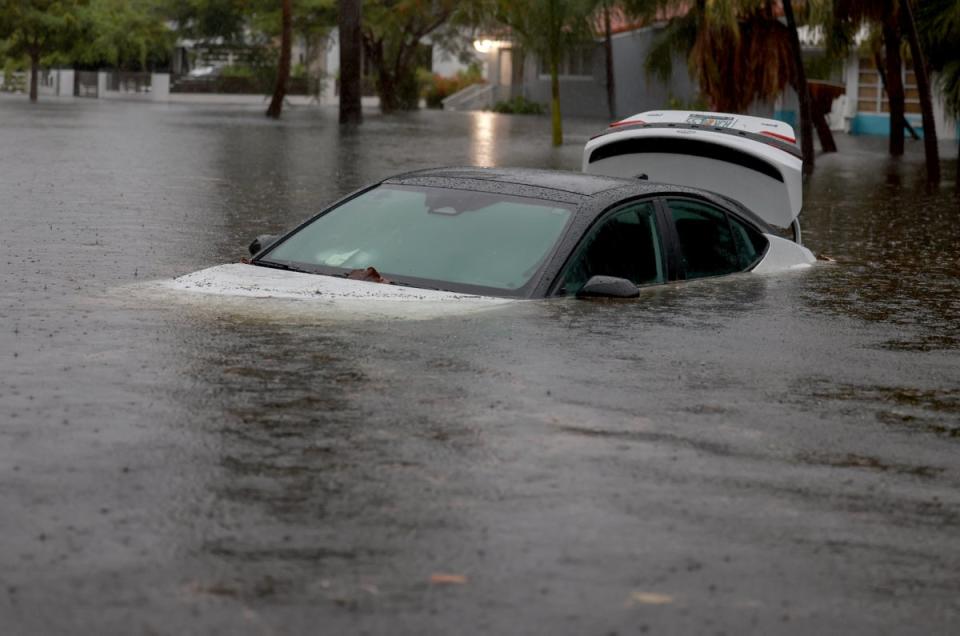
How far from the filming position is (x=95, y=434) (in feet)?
23.8

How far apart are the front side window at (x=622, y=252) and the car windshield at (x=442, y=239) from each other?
201 millimetres

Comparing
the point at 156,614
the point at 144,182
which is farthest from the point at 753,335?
the point at 144,182

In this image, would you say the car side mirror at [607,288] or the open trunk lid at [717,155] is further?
the open trunk lid at [717,155]

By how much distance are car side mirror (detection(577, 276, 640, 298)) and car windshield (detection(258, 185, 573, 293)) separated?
0.96 feet

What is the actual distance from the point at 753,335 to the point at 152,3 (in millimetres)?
69586

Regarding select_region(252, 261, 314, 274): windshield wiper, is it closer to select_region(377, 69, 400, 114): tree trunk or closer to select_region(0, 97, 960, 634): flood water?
select_region(0, 97, 960, 634): flood water

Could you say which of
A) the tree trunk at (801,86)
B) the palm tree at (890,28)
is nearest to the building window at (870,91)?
the palm tree at (890,28)

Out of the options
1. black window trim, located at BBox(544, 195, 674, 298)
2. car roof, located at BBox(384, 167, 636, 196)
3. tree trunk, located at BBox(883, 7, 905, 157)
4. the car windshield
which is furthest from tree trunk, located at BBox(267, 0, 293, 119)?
the car windshield

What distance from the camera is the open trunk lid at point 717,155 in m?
13.9

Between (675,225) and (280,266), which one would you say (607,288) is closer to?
(675,225)

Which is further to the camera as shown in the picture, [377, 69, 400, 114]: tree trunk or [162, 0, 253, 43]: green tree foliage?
[377, 69, 400, 114]: tree trunk

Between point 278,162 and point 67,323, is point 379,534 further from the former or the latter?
point 278,162

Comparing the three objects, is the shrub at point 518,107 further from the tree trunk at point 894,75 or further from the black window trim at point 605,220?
the black window trim at point 605,220

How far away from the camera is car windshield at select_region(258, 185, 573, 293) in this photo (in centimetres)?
1018
